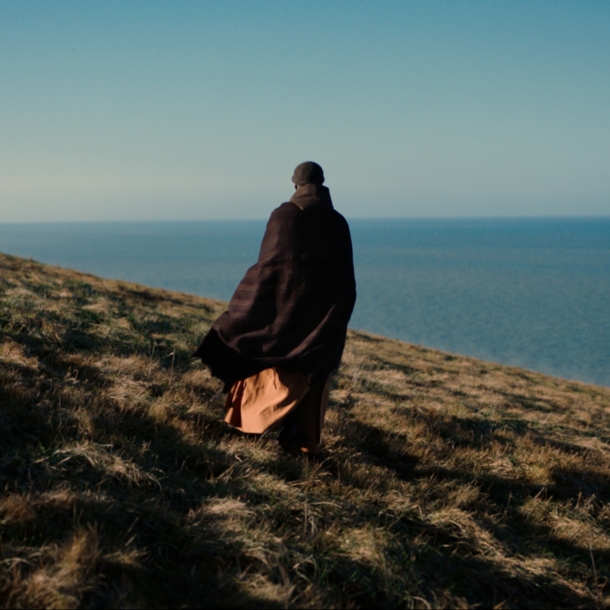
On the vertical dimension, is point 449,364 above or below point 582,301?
above

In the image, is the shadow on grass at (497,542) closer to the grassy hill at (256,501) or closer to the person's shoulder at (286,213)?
the grassy hill at (256,501)

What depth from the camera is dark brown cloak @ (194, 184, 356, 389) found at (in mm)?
5023

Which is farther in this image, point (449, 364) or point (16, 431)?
point (449, 364)

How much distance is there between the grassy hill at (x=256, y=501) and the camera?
3.15 meters

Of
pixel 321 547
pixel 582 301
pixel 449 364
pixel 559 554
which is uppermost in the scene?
pixel 321 547

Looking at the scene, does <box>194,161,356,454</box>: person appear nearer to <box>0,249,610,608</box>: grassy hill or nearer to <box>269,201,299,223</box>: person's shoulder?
<box>269,201,299,223</box>: person's shoulder

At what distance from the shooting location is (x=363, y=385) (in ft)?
28.2

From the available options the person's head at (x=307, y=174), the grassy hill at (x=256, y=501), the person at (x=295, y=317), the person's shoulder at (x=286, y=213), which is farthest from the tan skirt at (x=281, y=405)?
the person's head at (x=307, y=174)

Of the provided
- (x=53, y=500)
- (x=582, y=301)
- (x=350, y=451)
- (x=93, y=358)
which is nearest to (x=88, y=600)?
(x=53, y=500)

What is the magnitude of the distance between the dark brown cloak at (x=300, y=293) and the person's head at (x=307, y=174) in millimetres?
50

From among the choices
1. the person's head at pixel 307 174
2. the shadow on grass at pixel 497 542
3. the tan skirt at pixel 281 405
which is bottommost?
the shadow on grass at pixel 497 542

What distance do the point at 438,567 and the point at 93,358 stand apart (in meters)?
4.40

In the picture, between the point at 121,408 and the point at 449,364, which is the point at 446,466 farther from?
the point at 449,364

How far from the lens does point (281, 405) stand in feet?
16.4
